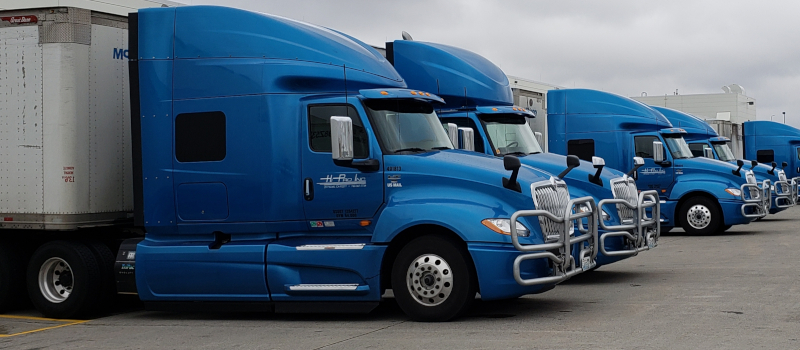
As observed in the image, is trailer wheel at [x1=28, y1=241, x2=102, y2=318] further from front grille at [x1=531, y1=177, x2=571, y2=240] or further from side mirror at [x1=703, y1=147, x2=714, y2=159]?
side mirror at [x1=703, y1=147, x2=714, y2=159]

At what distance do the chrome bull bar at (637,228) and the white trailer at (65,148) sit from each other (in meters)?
5.93

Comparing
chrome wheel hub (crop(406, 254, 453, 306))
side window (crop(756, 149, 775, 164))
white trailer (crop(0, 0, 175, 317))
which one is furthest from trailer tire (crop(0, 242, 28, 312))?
side window (crop(756, 149, 775, 164))

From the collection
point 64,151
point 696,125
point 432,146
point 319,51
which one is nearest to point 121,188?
point 64,151

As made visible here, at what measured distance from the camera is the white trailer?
427 inches

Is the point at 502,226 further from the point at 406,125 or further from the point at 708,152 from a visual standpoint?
the point at 708,152

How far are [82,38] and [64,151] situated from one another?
50.2 inches

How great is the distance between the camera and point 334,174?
402 inches

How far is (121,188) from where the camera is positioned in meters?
11.4

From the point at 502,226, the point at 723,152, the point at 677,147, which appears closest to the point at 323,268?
the point at 502,226

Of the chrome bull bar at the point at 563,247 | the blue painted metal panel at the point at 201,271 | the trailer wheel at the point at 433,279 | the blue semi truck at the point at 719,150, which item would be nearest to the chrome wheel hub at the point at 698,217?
the blue semi truck at the point at 719,150

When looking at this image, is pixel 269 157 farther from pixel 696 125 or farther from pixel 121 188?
pixel 696 125

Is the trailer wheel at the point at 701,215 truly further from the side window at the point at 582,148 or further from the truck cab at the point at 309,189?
the truck cab at the point at 309,189

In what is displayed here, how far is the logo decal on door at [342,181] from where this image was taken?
10.1 metres

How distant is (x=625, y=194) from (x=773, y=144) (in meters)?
24.0
